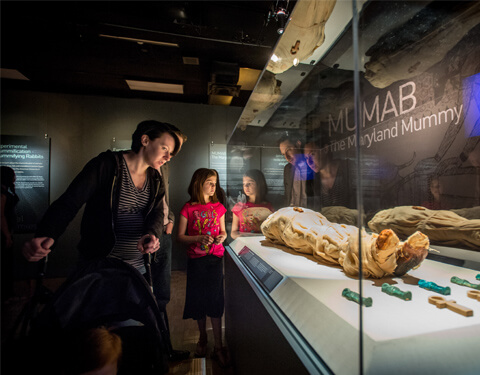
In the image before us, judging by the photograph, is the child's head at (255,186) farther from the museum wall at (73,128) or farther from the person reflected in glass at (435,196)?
the person reflected in glass at (435,196)

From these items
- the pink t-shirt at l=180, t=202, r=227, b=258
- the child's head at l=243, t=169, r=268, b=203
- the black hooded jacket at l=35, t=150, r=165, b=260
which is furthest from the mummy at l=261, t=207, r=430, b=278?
the black hooded jacket at l=35, t=150, r=165, b=260

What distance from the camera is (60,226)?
1021mm

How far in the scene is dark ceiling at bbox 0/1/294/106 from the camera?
3.44 ft

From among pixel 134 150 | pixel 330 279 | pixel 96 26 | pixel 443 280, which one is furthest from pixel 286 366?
pixel 96 26

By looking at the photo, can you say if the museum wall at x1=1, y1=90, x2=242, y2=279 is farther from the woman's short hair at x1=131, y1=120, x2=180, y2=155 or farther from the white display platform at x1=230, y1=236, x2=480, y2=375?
the white display platform at x1=230, y1=236, x2=480, y2=375

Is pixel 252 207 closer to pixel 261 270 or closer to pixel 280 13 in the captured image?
pixel 261 270

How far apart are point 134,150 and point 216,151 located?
0.63 m

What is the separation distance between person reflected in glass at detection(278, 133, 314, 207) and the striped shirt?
1.00 metres

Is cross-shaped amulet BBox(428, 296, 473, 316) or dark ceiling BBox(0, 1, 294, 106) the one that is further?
dark ceiling BBox(0, 1, 294, 106)

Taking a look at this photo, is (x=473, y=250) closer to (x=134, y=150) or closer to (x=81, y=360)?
(x=134, y=150)

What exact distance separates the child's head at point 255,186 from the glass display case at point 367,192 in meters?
0.02

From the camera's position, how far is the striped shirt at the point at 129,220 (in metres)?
1.12

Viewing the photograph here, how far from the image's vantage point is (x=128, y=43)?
78.2 inches

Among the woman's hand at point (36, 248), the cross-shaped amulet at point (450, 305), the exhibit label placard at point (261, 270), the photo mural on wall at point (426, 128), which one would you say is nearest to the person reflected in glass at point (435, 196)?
the photo mural on wall at point (426, 128)
